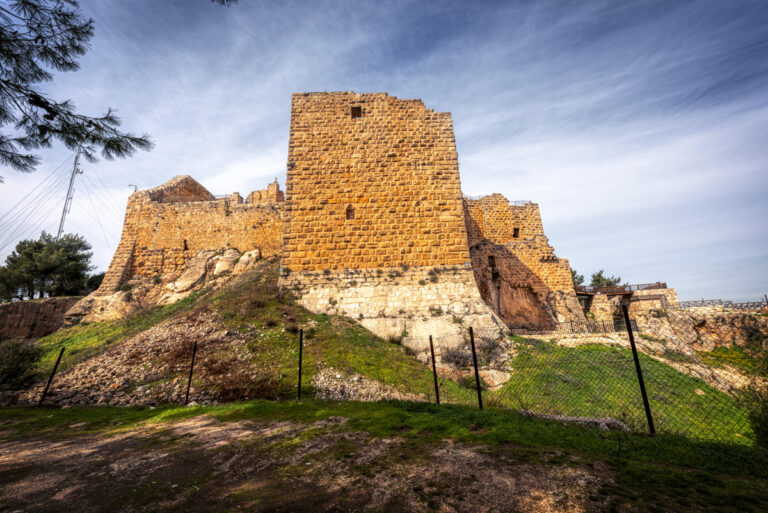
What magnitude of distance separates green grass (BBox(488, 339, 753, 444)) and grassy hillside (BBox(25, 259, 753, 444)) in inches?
1.2

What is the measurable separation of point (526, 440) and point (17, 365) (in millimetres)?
13091

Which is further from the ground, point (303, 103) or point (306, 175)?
point (303, 103)

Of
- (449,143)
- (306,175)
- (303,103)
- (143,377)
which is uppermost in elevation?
→ (303,103)

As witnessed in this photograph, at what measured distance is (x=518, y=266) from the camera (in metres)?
21.3

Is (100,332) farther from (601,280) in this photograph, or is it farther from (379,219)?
(601,280)

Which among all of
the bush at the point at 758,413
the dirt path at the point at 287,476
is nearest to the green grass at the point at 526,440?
the dirt path at the point at 287,476

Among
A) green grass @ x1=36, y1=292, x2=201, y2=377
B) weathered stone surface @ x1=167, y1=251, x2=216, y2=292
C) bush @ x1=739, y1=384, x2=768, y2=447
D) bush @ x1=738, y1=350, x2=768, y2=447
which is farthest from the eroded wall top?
weathered stone surface @ x1=167, y1=251, x2=216, y2=292

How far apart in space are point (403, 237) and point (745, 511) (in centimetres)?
1105

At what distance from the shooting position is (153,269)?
19.8 m

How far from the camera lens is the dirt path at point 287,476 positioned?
2852 millimetres

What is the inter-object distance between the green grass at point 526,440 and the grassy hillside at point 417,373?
1.40 metres

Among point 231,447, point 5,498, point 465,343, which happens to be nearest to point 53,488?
point 5,498

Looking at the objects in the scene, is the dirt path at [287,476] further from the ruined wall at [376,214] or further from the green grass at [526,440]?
the ruined wall at [376,214]

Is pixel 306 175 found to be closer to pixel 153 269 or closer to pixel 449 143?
pixel 449 143
